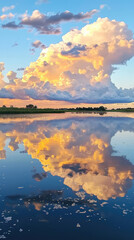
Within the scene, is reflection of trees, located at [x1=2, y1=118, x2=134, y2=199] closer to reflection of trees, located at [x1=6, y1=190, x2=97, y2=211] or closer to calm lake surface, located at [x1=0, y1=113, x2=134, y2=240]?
calm lake surface, located at [x1=0, y1=113, x2=134, y2=240]

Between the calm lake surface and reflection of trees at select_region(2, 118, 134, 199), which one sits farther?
reflection of trees at select_region(2, 118, 134, 199)

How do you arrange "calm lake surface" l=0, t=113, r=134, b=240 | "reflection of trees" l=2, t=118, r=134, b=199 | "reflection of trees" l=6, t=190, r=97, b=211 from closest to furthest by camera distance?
"calm lake surface" l=0, t=113, r=134, b=240
"reflection of trees" l=6, t=190, r=97, b=211
"reflection of trees" l=2, t=118, r=134, b=199

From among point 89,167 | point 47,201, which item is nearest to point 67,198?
point 47,201

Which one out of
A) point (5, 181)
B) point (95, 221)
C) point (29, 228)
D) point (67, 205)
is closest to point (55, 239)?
point (29, 228)

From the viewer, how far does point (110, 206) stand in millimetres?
12617

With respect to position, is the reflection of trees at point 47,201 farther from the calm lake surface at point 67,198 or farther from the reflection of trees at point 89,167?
the reflection of trees at point 89,167

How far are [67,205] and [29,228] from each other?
287 cm

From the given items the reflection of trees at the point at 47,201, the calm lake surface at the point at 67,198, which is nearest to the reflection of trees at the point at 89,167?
the calm lake surface at the point at 67,198

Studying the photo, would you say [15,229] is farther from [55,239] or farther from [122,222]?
[122,222]

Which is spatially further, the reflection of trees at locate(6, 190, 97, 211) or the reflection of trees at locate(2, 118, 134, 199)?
the reflection of trees at locate(2, 118, 134, 199)

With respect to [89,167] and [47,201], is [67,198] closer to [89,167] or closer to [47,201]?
[47,201]

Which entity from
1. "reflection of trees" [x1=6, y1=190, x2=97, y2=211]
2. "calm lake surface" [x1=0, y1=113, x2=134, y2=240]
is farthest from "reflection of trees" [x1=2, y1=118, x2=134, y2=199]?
"reflection of trees" [x1=6, y1=190, x2=97, y2=211]

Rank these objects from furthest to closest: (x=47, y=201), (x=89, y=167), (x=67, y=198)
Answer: (x=89, y=167)
(x=67, y=198)
(x=47, y=201)

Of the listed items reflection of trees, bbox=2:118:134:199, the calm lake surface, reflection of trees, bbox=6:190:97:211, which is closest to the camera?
the calm lake surface
